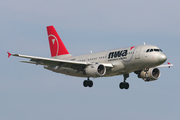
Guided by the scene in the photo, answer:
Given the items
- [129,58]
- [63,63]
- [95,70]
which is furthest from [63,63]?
[129,58]

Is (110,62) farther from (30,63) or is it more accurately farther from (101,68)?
(30,63)

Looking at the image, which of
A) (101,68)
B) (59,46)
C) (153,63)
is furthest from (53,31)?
(153,63)

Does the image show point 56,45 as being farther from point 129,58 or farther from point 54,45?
point 129,58

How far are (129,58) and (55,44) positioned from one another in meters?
18.8

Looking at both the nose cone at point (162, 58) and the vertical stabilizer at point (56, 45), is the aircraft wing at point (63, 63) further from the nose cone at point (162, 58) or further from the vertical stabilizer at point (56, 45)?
the vertical stabilizer at point (56, 45)

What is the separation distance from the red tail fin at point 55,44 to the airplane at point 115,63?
6.03 metres

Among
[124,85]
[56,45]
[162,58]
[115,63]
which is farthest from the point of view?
[56,45]

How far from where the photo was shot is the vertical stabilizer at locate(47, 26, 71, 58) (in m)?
70.2

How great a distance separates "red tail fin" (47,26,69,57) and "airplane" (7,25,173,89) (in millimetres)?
6026

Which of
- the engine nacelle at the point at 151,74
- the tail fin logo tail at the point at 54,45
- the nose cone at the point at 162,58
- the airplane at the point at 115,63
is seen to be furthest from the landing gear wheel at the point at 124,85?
the tail fin logo tail at the point at 54,45

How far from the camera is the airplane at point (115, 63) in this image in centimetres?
5562

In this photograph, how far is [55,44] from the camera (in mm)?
71500

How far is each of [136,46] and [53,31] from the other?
20.2m

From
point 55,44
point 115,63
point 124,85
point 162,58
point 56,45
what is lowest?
point 124,85
